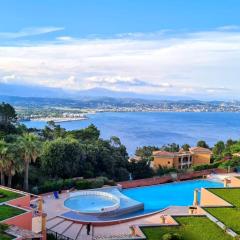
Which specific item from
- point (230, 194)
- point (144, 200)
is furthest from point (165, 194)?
point (230, 194)

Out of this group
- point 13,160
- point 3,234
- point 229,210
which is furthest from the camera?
point 13,160

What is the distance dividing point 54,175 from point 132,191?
5.90m

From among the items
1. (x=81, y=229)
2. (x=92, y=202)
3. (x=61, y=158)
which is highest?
(x=61, y=158)

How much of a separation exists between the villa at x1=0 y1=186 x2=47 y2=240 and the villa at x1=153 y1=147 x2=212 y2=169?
26.5m

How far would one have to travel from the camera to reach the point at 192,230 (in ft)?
50.5

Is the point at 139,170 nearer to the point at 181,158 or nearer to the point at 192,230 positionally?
the point at 181,158

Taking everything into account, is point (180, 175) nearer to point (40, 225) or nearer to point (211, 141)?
point (40, 225)

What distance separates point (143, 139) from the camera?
106 meters

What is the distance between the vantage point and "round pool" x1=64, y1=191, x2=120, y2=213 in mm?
23719

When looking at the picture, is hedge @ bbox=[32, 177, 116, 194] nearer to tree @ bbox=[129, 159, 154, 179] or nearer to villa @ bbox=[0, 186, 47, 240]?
villa @ bbox=[0, 186, 47, 240]

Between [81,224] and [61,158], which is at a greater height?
[61,158]

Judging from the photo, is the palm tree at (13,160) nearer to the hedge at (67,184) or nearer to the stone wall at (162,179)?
the hedge at (67,184)

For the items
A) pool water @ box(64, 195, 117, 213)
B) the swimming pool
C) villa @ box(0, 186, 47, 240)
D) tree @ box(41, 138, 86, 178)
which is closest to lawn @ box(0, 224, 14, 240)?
villa @ box(0, 186, 47, 240)

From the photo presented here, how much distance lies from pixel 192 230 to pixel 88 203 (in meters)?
10.9
